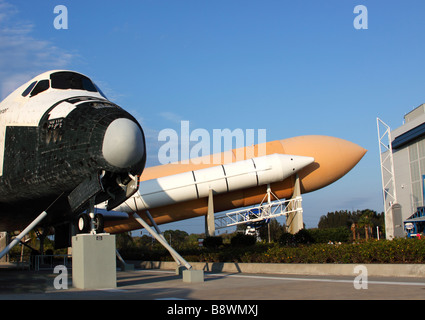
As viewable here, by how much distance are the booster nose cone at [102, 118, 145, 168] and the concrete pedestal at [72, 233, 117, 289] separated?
1.53 meters

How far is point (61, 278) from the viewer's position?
350 inches

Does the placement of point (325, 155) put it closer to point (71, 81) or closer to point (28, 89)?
point (71, 81)

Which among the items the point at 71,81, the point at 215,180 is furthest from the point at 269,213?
the point at 71,81

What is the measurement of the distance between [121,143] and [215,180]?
1634 cm

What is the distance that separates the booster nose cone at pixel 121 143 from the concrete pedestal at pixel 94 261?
1.53 m

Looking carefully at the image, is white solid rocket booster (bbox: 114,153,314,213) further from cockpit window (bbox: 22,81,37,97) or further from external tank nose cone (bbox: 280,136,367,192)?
cockpit window (bbox: 22,81,37,97)

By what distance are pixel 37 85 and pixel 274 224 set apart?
138ft

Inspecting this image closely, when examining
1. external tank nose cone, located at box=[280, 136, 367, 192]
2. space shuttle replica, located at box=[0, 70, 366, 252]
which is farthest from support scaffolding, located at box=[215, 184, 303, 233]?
space shuttle replica, located at box=[0, 70, 366, 252]

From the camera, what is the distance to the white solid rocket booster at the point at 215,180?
2347 cm

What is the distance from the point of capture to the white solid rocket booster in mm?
23469

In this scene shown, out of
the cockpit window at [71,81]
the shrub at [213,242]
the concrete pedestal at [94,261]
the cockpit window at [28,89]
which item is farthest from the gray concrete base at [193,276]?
the shrub at [213,242]
